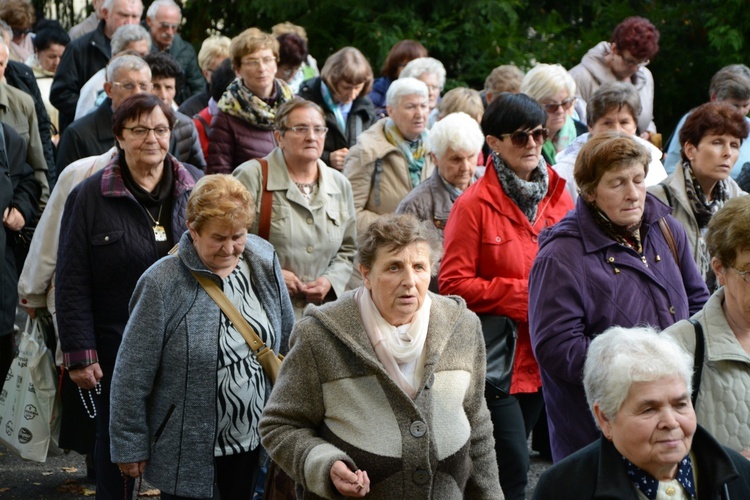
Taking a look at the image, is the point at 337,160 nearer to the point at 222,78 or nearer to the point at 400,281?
the point at 222,78

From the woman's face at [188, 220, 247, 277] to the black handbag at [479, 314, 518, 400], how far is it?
1.22 metres

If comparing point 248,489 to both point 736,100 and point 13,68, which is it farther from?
point 13,68

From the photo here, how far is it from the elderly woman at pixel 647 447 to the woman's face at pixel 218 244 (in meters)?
1.98

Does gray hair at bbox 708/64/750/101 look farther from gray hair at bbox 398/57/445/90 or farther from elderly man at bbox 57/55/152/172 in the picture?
elderly man at bbox 57/55/152/172

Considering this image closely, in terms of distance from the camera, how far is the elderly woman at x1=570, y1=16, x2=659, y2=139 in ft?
32.6

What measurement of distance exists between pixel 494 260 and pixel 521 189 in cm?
36

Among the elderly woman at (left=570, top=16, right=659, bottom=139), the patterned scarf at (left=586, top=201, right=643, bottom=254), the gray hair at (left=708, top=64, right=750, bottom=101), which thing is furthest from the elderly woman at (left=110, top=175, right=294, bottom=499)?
the elderly woman at (left=570, top=16, right=659, bottom=139)

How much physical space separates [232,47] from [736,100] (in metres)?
3.33

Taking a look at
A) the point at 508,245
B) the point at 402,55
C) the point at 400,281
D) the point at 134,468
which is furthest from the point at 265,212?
the point at 402,55

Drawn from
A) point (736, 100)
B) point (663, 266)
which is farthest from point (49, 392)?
point (736, 100)

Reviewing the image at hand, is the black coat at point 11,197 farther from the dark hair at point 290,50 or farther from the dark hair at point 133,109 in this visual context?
the dark hair at point 290,50

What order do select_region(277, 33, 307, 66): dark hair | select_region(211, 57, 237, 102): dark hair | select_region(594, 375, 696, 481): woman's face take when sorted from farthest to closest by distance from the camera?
select_region(277, 33, 307, 66): dark hair, select_region(211, 57, 237, 102): dark hair, select_region(594, 375, 696, 481): woman's face

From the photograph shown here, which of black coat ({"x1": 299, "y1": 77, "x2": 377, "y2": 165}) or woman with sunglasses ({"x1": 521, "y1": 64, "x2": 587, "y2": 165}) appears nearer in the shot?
woman with sunglasses ({"x1": 521, "y1": 64, "x2": 587, "y2": 165})

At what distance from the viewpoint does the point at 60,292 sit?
589 cm
